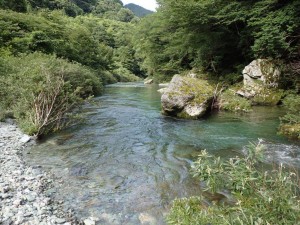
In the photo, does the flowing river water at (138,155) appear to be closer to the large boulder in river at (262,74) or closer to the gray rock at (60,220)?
the gray rock at (60,220)

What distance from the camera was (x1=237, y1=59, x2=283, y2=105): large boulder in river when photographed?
17.2 metres

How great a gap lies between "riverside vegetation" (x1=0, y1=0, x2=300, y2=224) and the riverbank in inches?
103

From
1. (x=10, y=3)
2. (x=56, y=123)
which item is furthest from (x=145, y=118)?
(x=10, y=3)

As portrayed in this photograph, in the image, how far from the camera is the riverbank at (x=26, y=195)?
493 cm

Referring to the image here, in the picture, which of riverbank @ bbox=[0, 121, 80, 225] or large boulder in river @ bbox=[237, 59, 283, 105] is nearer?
riverbank @ bbox=[0, 121, 80, 225]

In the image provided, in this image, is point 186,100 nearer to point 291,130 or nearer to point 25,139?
point 291,130

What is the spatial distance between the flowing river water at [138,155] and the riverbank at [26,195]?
306 mm

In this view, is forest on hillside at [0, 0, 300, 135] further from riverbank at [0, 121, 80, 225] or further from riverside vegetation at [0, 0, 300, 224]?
riverbank at [0, 121, 80, 225]

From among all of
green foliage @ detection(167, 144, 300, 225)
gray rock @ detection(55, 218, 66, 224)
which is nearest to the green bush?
gray rock @ detection(55, 218, 66, 224)

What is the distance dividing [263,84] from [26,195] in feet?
52.3

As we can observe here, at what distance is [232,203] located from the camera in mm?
5543

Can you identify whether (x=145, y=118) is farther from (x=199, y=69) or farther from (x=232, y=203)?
(x=199, y=69)

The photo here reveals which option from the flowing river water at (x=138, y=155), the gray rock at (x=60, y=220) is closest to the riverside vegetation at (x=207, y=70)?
the flowing river water at (x=138, y=155)

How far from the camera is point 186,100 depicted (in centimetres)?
1424
